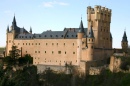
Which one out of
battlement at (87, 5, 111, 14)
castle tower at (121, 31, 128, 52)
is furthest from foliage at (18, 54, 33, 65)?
castle tower at (121, 31, 128, 52)

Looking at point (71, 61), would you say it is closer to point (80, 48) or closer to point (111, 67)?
point (80, 48)

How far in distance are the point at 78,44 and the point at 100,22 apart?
5.52m

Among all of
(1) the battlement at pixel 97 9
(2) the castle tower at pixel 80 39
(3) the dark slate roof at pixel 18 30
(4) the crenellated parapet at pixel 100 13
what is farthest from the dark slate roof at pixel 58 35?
(1) the battlement at pixel 97 9

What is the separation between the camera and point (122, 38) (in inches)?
2047

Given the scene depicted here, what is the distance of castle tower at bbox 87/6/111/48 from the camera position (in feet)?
160

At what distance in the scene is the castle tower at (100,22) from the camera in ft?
160

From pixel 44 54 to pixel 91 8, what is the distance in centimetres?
1352

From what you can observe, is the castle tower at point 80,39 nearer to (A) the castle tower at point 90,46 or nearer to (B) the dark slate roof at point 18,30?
(A) the castle tower at point 90,46

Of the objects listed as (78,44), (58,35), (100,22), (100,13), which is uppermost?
(100,13)

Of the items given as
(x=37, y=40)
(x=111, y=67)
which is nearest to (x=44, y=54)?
(x=37, y=40)

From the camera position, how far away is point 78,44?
49562 millimetres

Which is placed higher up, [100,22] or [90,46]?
[100,22]

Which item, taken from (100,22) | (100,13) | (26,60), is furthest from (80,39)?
(26,60)

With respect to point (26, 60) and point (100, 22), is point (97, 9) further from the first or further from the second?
point (26, 60)
